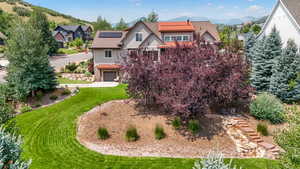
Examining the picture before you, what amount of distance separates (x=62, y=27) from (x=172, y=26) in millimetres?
57645

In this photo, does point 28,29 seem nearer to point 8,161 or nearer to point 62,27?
point 8,161

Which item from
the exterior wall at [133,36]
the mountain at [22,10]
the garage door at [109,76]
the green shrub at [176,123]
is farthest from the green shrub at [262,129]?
the mountain at [22,10]

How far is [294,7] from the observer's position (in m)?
22.5

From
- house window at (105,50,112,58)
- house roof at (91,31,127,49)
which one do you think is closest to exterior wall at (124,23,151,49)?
house roof at (91,31,127,49)

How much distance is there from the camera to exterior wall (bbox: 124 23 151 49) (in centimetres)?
2864

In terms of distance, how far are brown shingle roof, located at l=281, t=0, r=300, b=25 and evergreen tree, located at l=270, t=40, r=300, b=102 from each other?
3373mm

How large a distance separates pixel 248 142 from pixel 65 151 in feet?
38.3

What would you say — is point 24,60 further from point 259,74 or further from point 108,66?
point 259,74

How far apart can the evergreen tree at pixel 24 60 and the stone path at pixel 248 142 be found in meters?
18.4

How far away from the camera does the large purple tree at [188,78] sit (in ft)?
41.2

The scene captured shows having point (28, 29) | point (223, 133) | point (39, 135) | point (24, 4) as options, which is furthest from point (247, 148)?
point (24, 4)

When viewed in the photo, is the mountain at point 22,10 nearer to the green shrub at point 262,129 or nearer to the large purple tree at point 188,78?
the large purple tree at point 188,78

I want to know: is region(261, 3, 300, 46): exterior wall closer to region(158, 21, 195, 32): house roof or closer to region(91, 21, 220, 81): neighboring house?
region(91, 21, 220, 81): neighboring house

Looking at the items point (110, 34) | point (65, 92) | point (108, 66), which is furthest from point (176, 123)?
point (110, 34)
